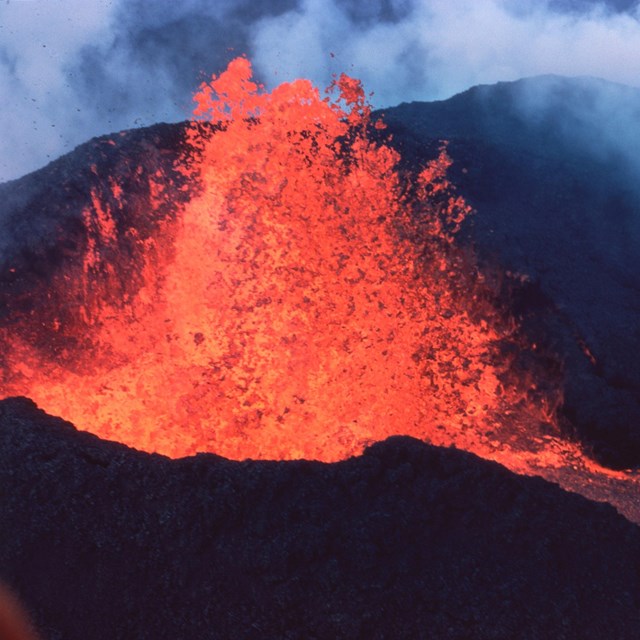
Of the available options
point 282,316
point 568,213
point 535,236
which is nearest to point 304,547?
point 282,316

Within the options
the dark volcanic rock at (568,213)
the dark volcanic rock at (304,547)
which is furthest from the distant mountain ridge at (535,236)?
the dark volcanic rock at (304,547)

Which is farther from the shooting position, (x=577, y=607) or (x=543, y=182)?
(x=543, y=182)

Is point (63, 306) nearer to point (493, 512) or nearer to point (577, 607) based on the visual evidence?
point (493, 512)

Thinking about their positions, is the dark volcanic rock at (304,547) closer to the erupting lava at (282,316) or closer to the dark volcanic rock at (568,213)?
the erupting lava at (282,316)

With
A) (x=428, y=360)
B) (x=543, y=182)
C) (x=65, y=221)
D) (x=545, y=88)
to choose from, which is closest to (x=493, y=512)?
(x=428, y=360)

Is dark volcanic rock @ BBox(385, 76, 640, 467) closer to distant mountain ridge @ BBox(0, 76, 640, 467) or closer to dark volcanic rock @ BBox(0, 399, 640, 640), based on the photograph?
distant mountain ridge @ BBox(0, 76, 640, 467)

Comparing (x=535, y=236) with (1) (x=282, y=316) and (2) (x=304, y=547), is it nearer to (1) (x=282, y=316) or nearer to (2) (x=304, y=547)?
(1) (x=282, y=316)
